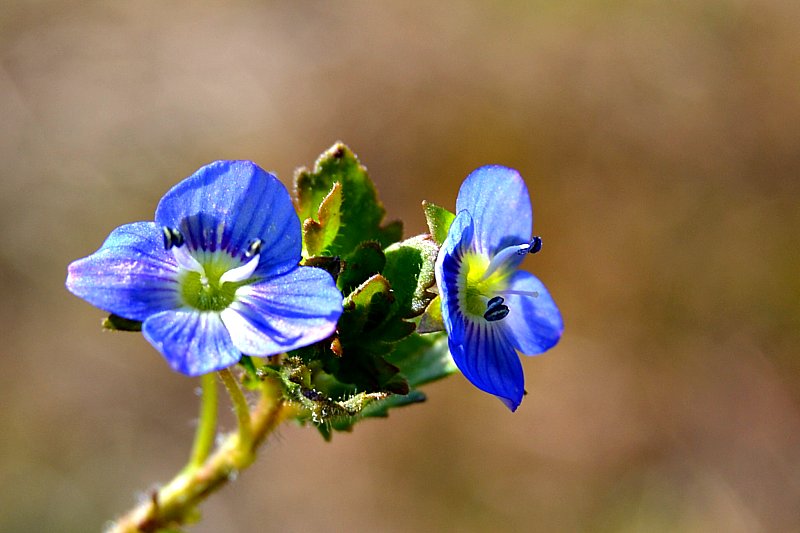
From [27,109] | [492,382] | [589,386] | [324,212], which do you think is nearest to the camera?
[492,382]

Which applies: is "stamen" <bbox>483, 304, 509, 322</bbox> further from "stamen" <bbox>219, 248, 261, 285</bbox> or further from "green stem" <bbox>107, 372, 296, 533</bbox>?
"green stem" <bbox>107, 372, 296, 533</bbox>

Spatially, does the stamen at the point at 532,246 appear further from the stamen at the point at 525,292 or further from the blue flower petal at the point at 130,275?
the blue flower petal at the point at 130,275

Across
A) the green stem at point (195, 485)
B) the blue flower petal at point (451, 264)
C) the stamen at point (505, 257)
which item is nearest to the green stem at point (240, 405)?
the green stem at point (195, 485)

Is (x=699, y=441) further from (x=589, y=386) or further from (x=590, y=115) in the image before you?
(x=590, y=115)

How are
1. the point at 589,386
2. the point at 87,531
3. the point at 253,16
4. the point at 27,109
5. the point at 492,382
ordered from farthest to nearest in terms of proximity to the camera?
the point at 253,16
the point at 27,109
the point at 589,386
the point at 87,531
the point at 492,382

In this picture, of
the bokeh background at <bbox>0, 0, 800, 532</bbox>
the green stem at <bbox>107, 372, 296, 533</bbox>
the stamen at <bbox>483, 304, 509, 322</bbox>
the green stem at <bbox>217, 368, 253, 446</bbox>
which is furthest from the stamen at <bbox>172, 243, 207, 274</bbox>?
the bokeh background at <bbox>0, 0, 800, 532</bbox>

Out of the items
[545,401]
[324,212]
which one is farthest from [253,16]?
[324,212]
